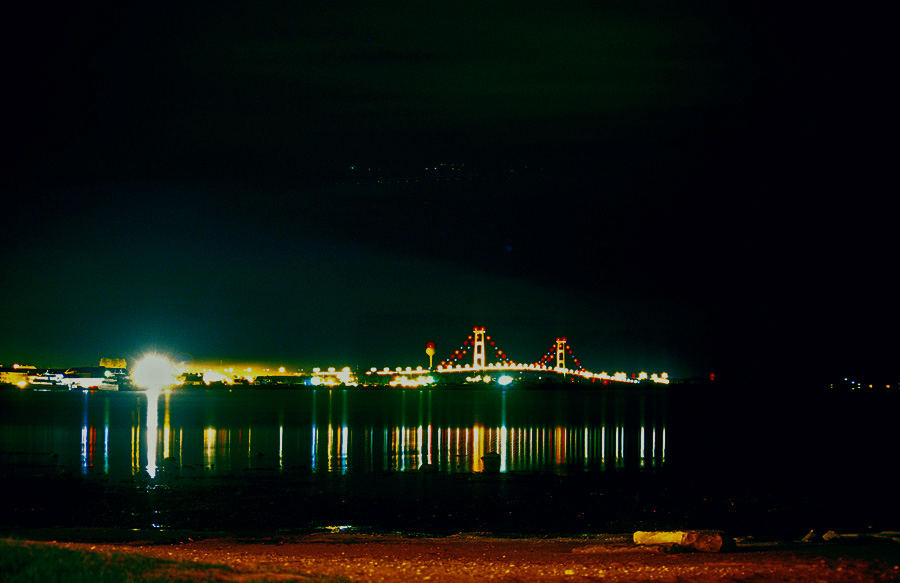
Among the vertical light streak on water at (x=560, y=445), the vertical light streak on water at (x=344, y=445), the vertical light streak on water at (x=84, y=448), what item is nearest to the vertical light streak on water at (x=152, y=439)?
the vertical light streak on water at (x=84, y=448)

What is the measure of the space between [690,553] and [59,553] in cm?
760

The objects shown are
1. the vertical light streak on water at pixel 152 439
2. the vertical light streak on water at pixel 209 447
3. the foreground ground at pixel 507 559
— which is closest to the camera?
the foreground ground at pixel 507 559

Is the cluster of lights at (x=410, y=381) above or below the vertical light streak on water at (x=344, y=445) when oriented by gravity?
below

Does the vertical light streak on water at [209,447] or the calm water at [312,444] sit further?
the vertical light streak on water at [209,447]

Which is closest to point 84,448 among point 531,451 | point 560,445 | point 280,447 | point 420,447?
point 280,447

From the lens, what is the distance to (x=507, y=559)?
11.3m

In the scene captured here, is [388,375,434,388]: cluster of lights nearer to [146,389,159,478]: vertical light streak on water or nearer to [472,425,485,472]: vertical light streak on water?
[146,389,159,478]: vertical light streak on water

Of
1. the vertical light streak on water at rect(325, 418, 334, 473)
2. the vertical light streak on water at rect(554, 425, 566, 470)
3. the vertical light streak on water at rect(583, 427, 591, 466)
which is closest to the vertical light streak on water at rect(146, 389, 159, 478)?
the vertical light streak on water at rect(325, 418, 334, 473)

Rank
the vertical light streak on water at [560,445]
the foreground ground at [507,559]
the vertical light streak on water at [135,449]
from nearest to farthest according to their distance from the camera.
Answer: the foreground ground at [507,559] < the vertical light streak on water at [135,449] < the vertical light streak on water at [560,445]

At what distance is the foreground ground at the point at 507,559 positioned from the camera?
8750 millimetres

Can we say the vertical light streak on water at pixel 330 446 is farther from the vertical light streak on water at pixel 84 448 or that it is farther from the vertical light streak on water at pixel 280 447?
the vertical light streak on water at pixel 84 448

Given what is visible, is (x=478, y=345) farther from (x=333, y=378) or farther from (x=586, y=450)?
(x=586, y=450)

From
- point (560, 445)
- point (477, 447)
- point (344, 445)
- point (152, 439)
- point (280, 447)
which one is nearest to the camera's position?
point (280, 447)

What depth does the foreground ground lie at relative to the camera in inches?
344
